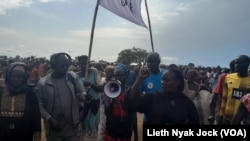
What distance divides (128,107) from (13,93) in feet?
4.58

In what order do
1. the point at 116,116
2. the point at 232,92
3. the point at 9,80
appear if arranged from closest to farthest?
the point at 9,80
the point at 116,116
the point at 232,92

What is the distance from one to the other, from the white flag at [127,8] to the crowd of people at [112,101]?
1.10 metres

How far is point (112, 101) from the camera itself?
6.05 metres

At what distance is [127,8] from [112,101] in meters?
2.01

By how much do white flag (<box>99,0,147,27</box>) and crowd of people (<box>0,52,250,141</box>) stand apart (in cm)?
110

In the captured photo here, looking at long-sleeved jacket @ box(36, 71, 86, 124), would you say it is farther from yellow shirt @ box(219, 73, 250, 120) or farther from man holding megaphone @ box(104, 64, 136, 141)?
yellow shirt @ box(219, 73, 250, 120)

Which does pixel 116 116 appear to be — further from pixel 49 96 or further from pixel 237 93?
pixel 237 93

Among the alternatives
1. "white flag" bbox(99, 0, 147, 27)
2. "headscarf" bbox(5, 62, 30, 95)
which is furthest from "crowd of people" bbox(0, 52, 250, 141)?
"white flag" bbox(99, 0, 147, 27)

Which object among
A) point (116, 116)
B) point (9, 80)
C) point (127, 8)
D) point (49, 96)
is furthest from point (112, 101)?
point (127, 8)

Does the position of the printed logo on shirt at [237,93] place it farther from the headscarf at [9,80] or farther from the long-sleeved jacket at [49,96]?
the headscarf at [9,80]

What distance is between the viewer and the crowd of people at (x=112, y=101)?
14.1ft

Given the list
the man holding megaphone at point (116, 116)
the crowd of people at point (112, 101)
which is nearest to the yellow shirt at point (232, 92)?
the crowd of people at point (112, 101)

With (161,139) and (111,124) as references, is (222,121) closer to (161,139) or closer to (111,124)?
(111,124)

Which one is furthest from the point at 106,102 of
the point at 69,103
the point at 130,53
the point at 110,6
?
the point at 130,53
